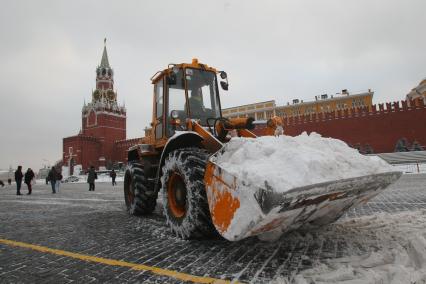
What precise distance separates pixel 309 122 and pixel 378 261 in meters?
33.8

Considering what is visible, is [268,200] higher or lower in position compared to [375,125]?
lower

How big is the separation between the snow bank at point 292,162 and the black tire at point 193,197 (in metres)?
0.53

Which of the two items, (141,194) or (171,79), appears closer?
(171,79)

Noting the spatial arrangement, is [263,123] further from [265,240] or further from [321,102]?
[321,102]

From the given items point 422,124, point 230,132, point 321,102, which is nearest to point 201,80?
point 230,132

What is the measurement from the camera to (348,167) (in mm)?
2873

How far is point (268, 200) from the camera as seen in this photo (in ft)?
7.71

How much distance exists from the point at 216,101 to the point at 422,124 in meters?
31.4

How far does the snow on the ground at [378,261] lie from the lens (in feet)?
7.22

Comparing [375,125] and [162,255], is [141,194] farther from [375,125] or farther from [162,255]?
[375,125]

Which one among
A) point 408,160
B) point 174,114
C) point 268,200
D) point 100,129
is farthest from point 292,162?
point 100,129

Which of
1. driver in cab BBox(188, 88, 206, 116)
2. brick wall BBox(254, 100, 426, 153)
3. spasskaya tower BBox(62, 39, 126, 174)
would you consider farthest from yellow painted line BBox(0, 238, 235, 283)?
spasskaya tower BBox(62, 39, 126, 174)

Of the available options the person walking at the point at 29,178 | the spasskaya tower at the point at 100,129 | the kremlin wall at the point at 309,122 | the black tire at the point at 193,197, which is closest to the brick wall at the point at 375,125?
the kremlin wall at the point at 309,122

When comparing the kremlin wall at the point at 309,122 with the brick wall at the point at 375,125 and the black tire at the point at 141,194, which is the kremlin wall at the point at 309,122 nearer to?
the brick wall at the point at 375,125
